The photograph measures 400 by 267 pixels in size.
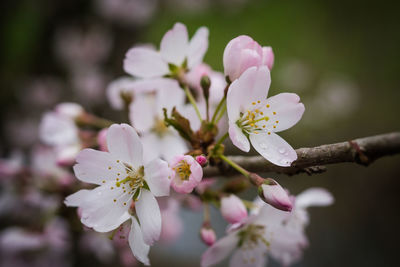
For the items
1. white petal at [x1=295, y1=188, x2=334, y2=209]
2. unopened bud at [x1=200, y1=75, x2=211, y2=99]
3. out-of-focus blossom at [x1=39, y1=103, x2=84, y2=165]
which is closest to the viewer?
unopened bud at [x1=200, y1=75, x2=211, y2=99]

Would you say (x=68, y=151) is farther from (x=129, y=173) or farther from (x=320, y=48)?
(x=320, y=48)

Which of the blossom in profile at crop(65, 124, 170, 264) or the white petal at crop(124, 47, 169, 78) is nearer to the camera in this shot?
the blossom in profile at crop(65, 124, 170, 264)

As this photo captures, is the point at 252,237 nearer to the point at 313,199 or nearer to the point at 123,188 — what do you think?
the point at 313,199

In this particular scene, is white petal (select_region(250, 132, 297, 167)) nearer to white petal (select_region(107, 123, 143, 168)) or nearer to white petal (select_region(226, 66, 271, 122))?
white petal (select_region(226, 66, 271, 122))

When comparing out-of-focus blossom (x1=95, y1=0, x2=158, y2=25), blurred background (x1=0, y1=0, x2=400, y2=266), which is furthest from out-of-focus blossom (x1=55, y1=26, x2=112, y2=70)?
out-of-focus blossom (x1=95, y1=0, x2=158, y2=25)

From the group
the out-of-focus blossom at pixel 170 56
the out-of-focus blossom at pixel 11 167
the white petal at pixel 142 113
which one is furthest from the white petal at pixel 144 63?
the out-of-focus blossom at pixel 11 167

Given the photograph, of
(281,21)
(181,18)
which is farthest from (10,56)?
(281,21)

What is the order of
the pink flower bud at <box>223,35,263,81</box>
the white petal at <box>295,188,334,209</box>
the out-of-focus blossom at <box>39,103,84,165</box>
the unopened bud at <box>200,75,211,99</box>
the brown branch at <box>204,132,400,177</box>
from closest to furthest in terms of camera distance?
the brown branch at <box>204,132,400,177</box>, the pink flower bud at <box>223,35,263,81</box>, the unopened bud at <box>200,75,211,99</box>, the white petal at <box>295,188,334,209</box>, the out-of-focus blossom at <box>39,103,84,165</box>
